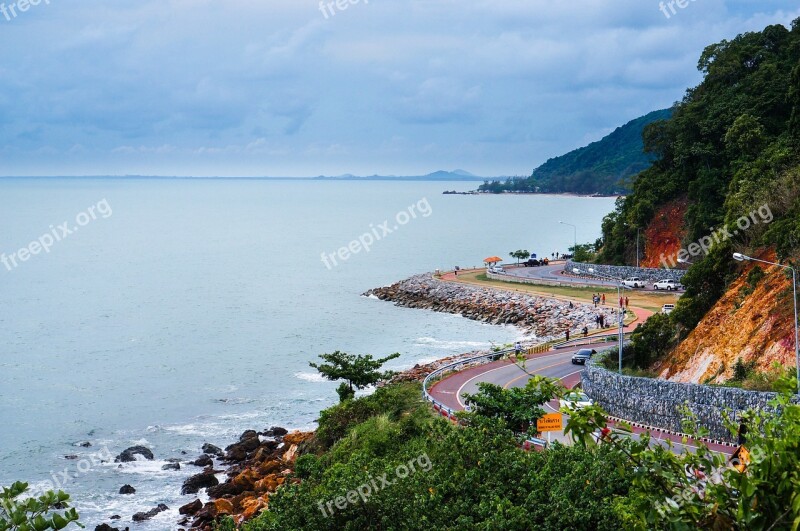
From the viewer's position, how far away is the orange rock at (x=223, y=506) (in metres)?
31.0

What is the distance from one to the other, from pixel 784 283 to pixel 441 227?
167 metres

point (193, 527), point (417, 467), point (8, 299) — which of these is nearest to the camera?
point (417, 467)

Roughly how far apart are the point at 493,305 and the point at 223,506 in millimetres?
44462

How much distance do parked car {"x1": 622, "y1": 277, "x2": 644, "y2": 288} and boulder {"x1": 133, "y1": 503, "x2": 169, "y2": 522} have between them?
4569 cm

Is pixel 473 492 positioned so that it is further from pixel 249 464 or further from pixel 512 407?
pixel 249 464

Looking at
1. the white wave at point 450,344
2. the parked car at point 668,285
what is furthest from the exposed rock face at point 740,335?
the parked car at point 668,285

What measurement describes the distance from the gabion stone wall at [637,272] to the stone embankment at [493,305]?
8.05 m

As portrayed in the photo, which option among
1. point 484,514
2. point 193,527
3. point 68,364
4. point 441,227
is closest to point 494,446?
point 484,514

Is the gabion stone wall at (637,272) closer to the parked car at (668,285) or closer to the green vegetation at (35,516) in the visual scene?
the parked car at (668,285)

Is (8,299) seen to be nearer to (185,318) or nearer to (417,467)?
(185,318)

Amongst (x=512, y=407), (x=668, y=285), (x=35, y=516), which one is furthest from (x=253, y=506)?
(x=668, y=285)

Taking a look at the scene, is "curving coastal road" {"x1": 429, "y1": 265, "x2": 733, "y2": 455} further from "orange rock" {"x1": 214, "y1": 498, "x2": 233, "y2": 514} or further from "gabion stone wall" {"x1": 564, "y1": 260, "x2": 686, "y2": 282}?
"gabion stone wall" {"x1": 564, "y1": 260, "x2": 686, "y2": 282}

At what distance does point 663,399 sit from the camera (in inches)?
1151

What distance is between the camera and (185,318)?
3029 inches
